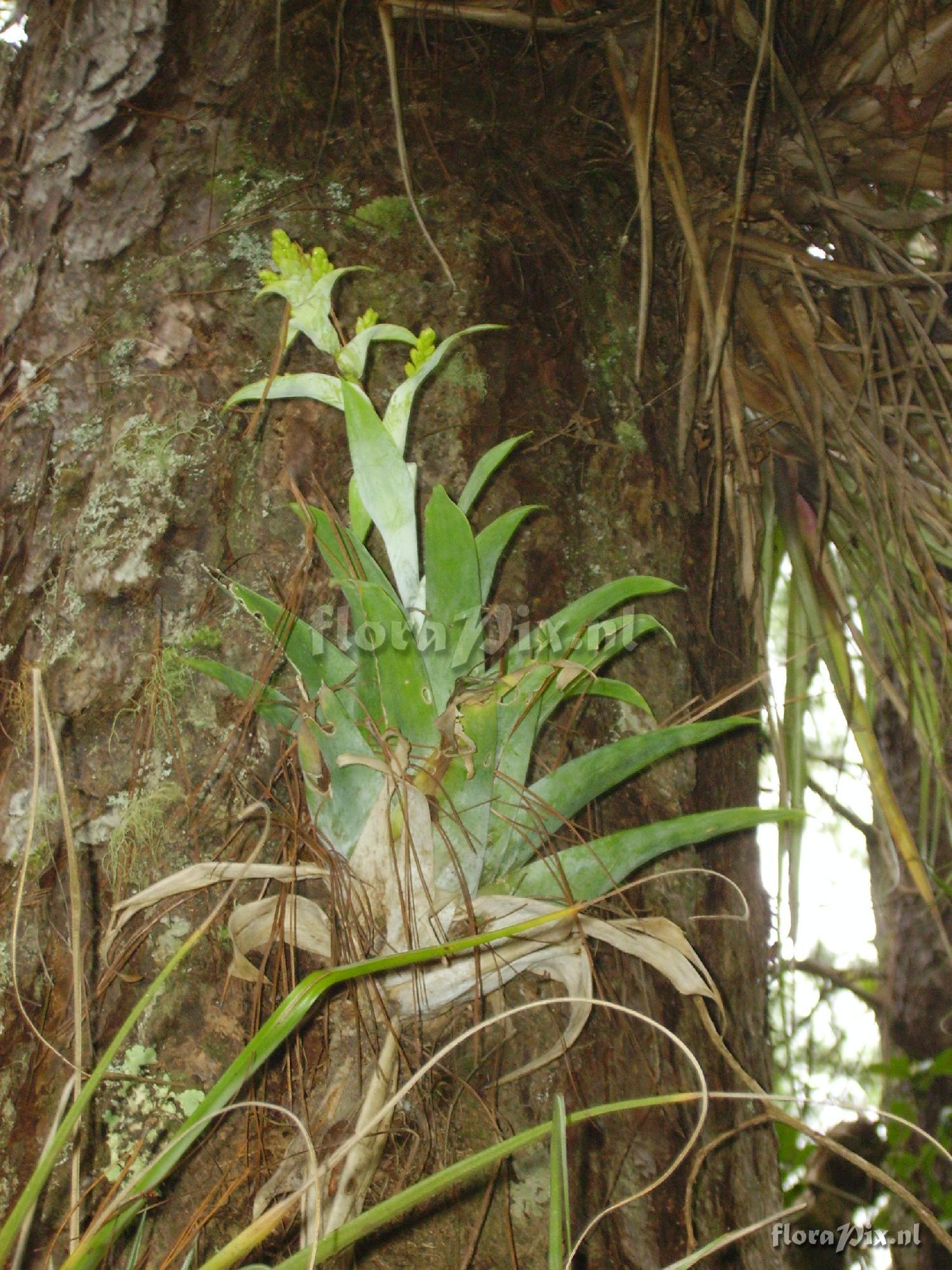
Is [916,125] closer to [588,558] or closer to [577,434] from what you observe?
[577,434]

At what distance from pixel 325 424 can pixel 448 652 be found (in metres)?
0.37

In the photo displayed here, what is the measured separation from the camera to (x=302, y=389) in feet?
3.25

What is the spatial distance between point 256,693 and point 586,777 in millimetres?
312

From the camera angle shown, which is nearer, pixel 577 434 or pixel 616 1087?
pixel 616 1087

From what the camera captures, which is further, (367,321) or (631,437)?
(631,437)

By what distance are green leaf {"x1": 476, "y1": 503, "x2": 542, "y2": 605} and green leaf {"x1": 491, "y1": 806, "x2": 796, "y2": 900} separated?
0.25 m

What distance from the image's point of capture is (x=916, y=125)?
4.50 feet

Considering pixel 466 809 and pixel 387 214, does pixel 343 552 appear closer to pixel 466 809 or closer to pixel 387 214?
pixel 466 809

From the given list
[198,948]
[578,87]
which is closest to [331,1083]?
[198,948]

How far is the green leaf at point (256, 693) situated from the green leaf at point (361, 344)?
0.34m

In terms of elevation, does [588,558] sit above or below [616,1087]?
above

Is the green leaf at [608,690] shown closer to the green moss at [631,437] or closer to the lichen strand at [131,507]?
the green moss at [631,437]

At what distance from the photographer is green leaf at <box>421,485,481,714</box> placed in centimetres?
81

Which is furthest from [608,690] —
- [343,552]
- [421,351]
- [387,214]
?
[387,214]
